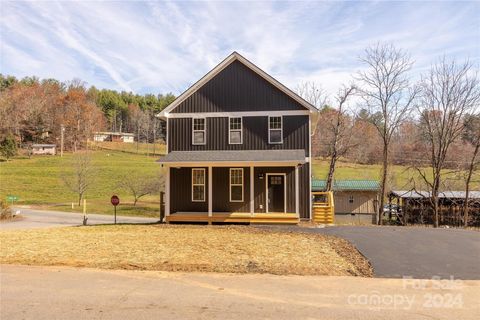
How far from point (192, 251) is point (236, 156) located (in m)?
7.92

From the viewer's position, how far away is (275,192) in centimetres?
2012

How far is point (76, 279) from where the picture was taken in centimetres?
899

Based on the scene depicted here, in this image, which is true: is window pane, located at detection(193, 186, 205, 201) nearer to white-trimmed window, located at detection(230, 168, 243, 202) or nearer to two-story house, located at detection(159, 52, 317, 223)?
two-story house, located at detection(159, 52, 317, 223)

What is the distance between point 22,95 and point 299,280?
313ft

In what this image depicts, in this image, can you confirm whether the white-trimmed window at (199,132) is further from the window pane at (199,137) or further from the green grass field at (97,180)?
the green grass field at (97,180)

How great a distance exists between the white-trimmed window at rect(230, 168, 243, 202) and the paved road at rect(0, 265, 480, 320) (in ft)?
35.5

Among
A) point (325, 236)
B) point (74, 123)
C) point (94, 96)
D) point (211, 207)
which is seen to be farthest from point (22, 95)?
point (325, 236)

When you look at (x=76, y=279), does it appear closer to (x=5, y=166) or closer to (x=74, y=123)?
(x=5, y=166)

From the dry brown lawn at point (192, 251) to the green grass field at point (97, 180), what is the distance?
20.0m

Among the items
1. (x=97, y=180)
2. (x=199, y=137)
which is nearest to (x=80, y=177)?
(x=97, y=180)

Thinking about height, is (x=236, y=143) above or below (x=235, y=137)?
below

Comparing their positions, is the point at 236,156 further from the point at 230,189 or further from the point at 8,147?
the point at 8,147

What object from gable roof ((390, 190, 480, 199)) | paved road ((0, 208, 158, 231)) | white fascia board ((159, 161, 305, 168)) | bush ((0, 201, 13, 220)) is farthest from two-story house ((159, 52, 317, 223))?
bush ((0, 201, 13, 220))

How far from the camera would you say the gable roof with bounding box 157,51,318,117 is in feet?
66.1
